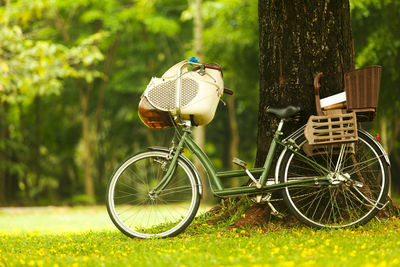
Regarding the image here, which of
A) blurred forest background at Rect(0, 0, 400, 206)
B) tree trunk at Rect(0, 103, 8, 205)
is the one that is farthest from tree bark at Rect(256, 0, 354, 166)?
tree trunk at Rect(0, 103, 8, 205)

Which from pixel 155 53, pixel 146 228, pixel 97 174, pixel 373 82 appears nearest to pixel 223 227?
pixel 146 228

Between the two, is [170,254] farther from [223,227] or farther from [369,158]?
[369,158]

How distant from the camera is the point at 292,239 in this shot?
4539mm

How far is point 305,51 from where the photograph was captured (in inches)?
207

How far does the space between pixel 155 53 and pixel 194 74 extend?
15614mm

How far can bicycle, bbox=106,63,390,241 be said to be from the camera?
493cm

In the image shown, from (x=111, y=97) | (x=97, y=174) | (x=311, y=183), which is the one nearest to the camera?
(x=311, y=183)

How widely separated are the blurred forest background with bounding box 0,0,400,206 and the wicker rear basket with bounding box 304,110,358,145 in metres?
6.87

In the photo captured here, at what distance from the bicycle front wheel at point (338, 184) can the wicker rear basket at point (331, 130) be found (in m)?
0.11

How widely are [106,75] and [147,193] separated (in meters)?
15.7

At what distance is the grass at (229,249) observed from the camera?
3.82 m

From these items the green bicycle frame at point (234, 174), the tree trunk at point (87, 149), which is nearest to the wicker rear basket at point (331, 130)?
the green bicycle frame at point (234, 174)

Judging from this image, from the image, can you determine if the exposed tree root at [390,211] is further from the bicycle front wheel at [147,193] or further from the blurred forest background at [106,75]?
the blurred forest background at [106,75]

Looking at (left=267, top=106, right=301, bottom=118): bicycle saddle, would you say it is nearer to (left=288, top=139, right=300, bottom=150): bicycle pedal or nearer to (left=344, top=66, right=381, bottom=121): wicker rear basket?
(left=288, top=139, right=300, bottom=150): bicycle pedal
